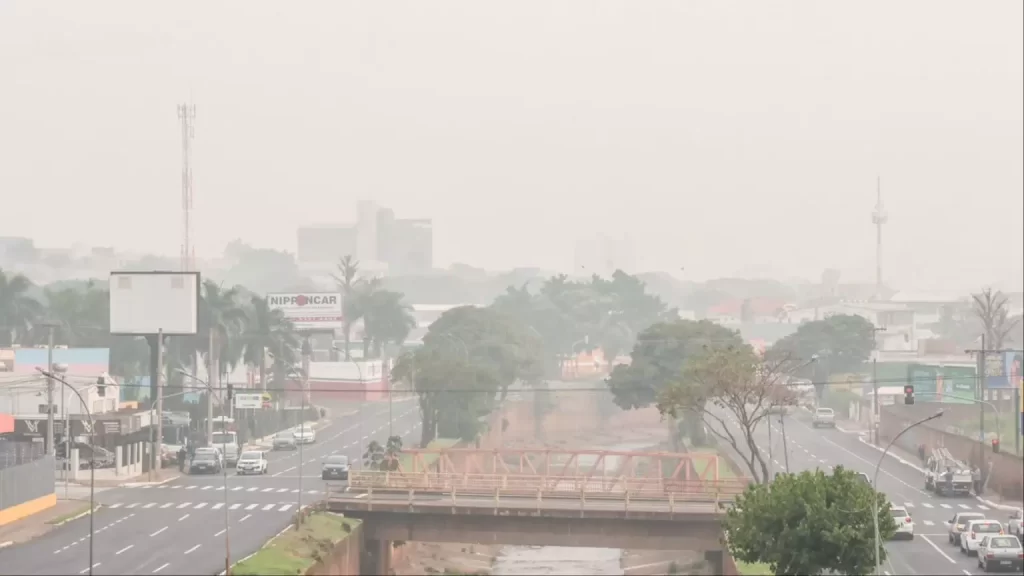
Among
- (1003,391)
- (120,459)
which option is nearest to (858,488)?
(120,459)

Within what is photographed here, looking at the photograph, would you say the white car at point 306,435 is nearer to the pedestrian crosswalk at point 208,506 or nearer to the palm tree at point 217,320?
the palm tree at point 217,320

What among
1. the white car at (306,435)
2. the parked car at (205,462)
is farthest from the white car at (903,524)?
the white car at (306,435)

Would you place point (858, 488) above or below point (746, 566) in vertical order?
above

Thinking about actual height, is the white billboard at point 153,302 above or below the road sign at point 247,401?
above

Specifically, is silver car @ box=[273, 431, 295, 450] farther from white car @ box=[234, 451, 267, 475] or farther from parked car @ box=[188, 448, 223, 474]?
white car @ box=[234, 451, 267, 475]

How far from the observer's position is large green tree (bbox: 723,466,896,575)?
51.0 meters

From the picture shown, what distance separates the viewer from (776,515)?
51.9 metres

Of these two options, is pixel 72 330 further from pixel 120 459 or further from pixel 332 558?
pixel 332 558

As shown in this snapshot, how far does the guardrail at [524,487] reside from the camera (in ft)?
243

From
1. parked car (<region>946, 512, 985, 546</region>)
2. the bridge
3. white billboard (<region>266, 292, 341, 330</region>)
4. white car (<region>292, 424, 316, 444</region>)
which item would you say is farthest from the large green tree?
white billboard (<region>266, 292, 341, 330</region>)

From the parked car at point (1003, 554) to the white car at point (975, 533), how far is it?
371cm

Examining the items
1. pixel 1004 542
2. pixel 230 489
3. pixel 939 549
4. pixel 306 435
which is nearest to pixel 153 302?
pixel 306 435

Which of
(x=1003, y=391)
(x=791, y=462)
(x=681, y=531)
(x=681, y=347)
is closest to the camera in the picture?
(x=681, y=531)

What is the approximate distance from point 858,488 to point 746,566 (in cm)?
1283
